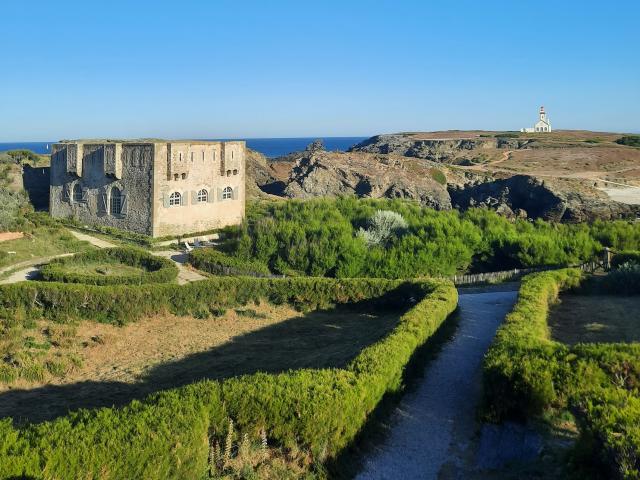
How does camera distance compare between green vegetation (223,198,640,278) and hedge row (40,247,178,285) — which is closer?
hedge row (40,247,178,285)

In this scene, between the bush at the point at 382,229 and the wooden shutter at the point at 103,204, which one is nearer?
the bush at the point at 382,229

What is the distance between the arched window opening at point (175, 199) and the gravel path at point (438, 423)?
2373cm

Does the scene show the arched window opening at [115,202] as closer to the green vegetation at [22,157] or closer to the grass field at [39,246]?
the grass field at [39,246]

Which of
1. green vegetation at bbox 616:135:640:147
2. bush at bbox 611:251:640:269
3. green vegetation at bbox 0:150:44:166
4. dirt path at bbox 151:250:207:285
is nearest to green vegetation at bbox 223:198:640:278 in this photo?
dirt path at bbox 151:250:207:285

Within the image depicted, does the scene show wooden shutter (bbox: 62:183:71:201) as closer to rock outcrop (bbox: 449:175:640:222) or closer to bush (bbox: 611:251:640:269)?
bush (bbox: 611:251:640:269)

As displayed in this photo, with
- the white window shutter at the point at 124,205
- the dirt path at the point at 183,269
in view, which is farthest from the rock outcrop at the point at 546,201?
the white window shutter at the point at 124,205

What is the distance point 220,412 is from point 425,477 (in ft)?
11.0

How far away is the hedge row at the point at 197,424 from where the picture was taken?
7774mm

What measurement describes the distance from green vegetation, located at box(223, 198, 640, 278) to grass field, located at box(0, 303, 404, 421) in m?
7.83

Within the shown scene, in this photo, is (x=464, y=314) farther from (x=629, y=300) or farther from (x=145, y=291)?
(x=145, y=291)

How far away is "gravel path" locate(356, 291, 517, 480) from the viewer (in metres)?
10.2

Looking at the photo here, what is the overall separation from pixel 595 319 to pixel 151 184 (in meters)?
25.5

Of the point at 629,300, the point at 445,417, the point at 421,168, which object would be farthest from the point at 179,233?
the point at 421,168

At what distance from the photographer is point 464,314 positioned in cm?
2022
